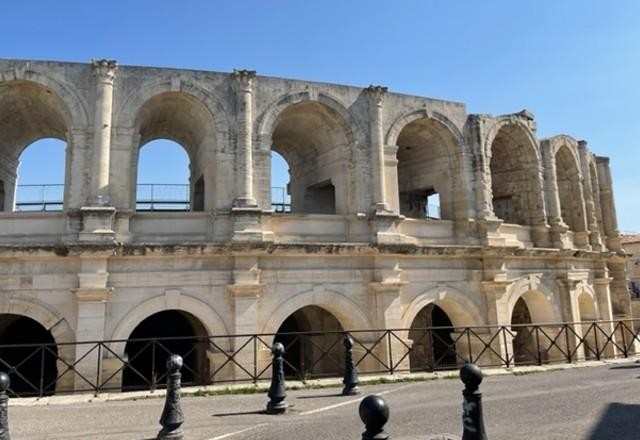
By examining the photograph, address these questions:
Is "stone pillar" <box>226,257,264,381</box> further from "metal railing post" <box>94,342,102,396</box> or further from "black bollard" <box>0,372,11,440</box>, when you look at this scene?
"black bollard" <box>0,372,11,440</box>

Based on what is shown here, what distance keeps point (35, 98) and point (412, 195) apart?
11818mm

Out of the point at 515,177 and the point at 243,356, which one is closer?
the point at 243,356

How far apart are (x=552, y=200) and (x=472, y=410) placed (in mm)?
14037

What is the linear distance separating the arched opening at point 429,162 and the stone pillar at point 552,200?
3.77 m

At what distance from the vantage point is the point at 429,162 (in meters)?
15.8

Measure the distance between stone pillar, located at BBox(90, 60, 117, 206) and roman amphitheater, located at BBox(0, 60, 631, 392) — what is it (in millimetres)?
31

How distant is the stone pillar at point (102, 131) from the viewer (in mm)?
11484

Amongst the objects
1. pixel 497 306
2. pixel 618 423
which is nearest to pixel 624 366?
pixel 497 306

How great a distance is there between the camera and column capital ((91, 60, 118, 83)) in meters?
11.9

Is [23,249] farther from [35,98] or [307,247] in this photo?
[307,247]

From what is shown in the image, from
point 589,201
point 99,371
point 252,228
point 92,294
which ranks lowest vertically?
point 99,371

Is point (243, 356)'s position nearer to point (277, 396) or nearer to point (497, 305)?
point (277, 396)

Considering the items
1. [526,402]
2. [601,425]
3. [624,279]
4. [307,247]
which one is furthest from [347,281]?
[624,279]

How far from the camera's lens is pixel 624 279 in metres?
20.0
